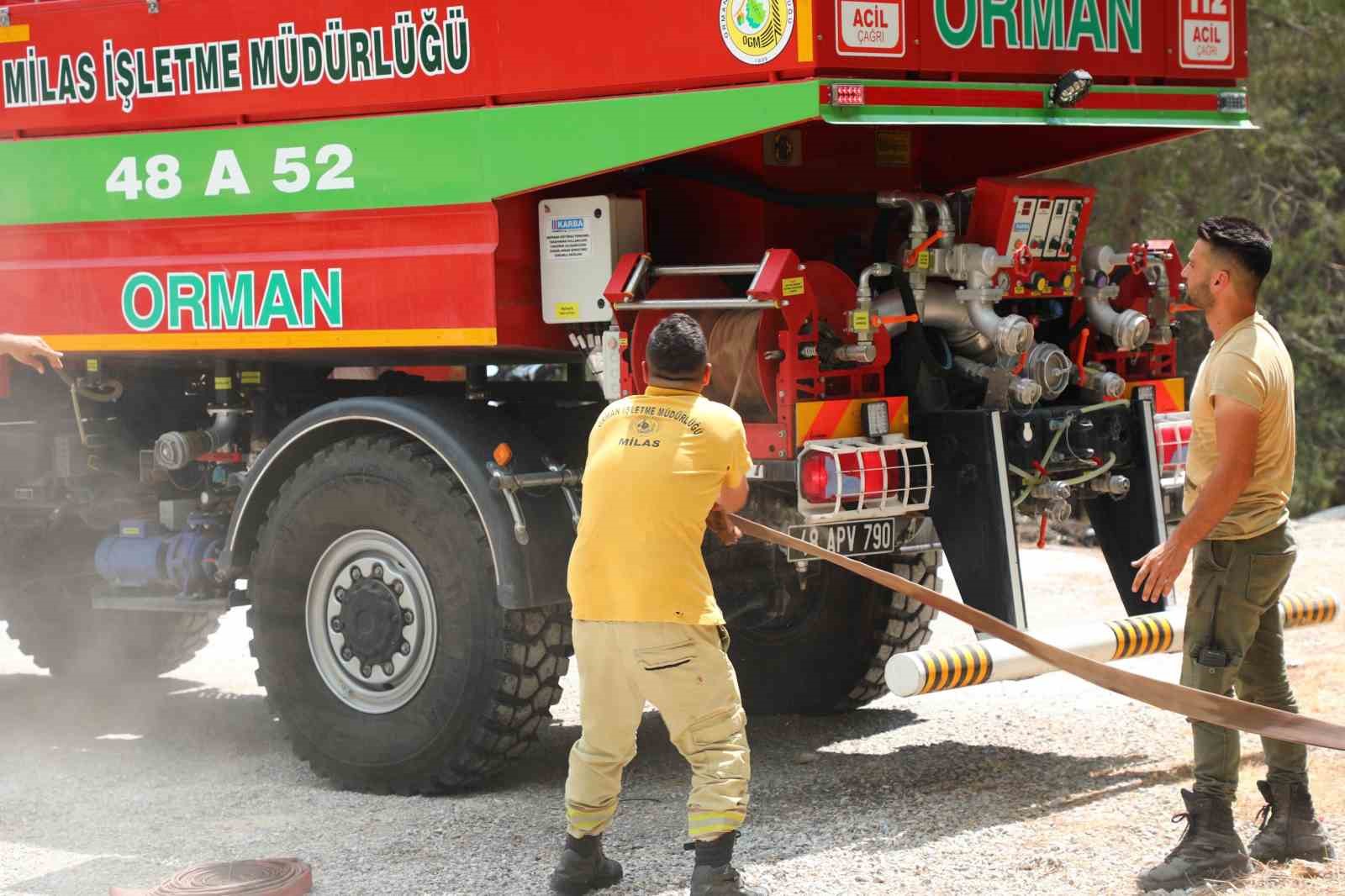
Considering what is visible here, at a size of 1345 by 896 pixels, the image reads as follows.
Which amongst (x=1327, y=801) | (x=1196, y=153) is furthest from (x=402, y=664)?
(x=1196, y=153)

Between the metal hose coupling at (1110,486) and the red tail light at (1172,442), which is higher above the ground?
the red tail light at (1172,442)


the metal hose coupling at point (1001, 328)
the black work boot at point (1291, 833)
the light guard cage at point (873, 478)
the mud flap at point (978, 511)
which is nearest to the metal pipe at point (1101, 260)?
the metal hose coupling at point (1001, 328)

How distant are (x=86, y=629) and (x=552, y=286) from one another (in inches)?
151

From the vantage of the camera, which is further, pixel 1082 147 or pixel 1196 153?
pixel 1196 153

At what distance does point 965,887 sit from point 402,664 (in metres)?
2.41

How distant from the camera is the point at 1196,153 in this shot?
1442 centimetres

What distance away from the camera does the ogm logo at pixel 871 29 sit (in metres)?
6.12

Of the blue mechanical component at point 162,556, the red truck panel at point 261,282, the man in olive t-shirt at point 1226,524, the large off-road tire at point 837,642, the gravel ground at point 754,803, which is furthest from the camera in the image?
the large off-road tire at point 837,642

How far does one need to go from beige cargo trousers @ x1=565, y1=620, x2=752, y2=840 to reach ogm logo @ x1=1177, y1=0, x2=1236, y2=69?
313 centimetres

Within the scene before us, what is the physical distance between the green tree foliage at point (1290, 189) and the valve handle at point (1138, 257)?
23.2 feet

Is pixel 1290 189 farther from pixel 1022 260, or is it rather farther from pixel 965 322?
pixel 965 322

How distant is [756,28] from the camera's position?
6160 millimetres

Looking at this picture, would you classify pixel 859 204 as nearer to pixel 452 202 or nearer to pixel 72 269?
pixel 452 202

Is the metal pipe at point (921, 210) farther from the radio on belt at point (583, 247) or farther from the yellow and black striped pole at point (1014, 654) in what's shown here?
the yellow and black striped pole at point (1014, 654)
